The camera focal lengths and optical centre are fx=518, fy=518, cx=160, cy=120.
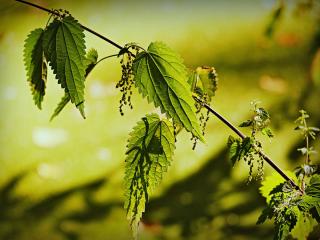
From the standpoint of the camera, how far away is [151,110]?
9.33 ft

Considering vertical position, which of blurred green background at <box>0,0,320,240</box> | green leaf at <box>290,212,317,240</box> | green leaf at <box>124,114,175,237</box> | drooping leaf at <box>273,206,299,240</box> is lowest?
drooping leaf at <box>273,206,299,240</box>

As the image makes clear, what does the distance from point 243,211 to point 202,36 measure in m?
1.16

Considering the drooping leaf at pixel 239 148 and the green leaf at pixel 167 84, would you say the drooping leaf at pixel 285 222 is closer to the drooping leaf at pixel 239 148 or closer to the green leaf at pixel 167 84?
the drooping leaf at pixel 239 148

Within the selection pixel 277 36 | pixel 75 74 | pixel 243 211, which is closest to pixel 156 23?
pixel 277 36

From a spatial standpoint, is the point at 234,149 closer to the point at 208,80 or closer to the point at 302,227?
the point at 208,80

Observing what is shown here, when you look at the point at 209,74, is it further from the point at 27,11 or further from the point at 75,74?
the point at 27,11

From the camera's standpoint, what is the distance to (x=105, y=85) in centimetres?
302

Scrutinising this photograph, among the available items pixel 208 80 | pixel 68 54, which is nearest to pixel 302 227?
pixel 208 80

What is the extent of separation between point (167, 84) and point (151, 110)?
2.10 m

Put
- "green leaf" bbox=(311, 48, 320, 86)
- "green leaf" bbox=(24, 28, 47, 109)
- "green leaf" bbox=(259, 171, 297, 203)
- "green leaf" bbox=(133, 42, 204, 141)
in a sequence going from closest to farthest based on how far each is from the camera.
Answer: "green leaf" bbox=(133, 42, 204, 141) < "green leaf" bbox=(24, 28, 47, 109) < "green leaf" bbox=(259, 171, 297, 203) < "green leaf" bbox=(311, 48, 320, 86)

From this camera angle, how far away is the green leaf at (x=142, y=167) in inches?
31.4

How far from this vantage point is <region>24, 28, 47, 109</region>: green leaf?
2.75 feet

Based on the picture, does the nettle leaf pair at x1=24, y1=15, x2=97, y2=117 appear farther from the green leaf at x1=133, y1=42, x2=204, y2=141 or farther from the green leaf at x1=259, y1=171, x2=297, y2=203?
the green leaf at x1=259, y1=171, x2=297, y2=203

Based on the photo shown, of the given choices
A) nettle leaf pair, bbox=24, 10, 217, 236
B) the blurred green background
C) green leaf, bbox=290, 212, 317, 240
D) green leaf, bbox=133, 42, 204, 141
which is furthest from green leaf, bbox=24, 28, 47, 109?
the blurred green background
